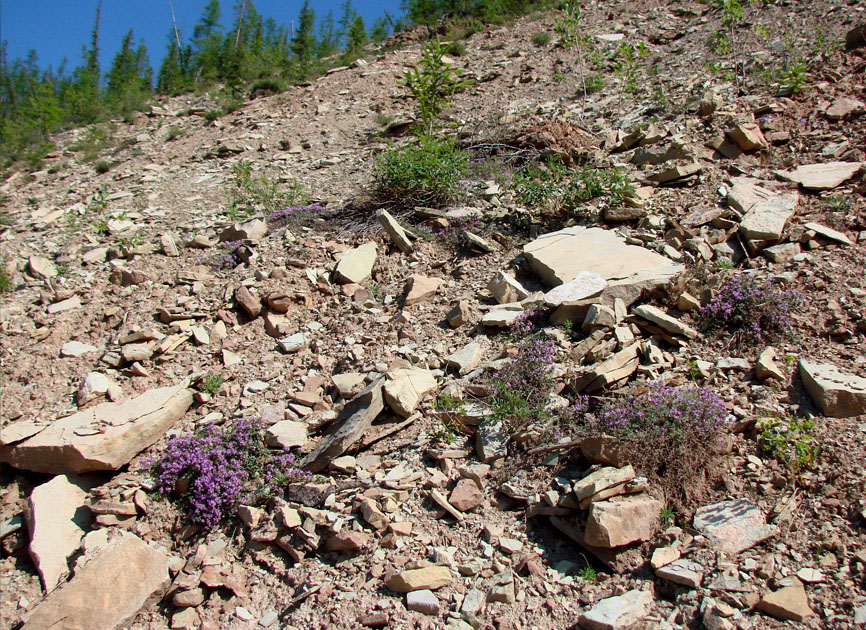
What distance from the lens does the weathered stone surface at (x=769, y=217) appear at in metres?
4.35

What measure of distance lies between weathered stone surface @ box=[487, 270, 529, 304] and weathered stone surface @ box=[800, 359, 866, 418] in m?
2.00

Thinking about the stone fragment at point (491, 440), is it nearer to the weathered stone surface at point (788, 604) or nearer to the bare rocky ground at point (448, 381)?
the bare rocky ground at point (448, 381)

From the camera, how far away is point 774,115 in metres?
5.95

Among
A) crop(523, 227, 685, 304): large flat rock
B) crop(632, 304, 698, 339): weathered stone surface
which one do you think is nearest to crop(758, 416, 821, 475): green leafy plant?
crop(632, 304, 698, 339): weathered stone surface

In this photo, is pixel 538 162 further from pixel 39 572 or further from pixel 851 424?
pixel 39 572

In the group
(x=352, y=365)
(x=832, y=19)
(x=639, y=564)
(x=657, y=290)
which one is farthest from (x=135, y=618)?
(x=832, y=19)

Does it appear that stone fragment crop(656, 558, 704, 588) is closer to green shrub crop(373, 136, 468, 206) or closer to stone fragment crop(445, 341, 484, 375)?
stone fragment crop(445, 341, 484, 375)

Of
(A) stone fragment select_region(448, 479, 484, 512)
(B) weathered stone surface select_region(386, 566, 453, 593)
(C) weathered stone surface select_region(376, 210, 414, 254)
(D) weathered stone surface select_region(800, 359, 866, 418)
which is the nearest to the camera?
(B) weathered stone surface select_region(386, 566, 453, 593)

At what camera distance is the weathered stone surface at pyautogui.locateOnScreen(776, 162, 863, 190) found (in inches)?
190

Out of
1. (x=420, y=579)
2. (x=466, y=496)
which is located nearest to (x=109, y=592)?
(x=420, y=579)

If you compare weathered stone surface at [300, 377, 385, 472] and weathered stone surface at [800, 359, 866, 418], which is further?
weathered stone surface at [300, 377, 385, 472]

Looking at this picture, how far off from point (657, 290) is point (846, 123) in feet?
11.1

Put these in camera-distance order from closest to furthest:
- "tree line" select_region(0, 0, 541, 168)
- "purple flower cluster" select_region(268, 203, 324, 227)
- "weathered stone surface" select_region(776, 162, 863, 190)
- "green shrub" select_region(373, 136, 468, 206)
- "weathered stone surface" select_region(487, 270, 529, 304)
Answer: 1. "weathered stone surface" select_region(487, 270, 529, 304)
2. "weathered stone surface" select_region(776, 162, 863, 190)
3. "green shrub" select_region(373, 136, 468, 206)
4. "purple flower cluster" select_region(268, 203, 324, 227)
5. "tree line" select_region(0, 0, 541, 168)

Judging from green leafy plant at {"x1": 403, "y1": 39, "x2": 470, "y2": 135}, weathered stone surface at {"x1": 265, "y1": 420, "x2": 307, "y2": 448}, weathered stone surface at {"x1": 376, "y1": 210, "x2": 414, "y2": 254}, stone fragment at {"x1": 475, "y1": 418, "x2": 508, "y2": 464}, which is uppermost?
green leafy plant at {"x1": 403, "y1": 39, "x2": 470, "y2": 135}
